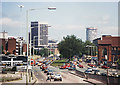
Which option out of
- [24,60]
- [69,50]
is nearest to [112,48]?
[69,50]

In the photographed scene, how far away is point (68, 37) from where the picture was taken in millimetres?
156000

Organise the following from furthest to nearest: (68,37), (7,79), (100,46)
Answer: (68,37), (100,46), (7,79)

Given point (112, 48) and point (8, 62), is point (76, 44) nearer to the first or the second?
point (112, 48)

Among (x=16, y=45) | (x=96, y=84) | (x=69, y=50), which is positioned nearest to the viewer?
(x=96, y=84)

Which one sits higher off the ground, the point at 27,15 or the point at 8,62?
the point at 27,15

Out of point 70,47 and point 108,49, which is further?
point 70,47

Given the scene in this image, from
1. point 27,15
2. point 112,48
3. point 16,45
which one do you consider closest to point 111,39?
point 112,48

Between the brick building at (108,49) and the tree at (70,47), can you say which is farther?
the tree at (70,47)

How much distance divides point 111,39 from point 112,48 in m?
6.62

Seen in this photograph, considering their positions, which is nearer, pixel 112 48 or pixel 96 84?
pixel 96 84

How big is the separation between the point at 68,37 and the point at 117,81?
12588 cm

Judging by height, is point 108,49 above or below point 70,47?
below

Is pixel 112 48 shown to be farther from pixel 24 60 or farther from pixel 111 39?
pixel 24 60

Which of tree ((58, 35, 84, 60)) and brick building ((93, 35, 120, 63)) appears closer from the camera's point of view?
A: brick building ((93, 35, 120, 63))
